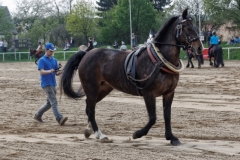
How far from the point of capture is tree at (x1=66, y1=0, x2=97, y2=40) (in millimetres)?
58969

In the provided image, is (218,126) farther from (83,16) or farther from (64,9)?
(64,9)

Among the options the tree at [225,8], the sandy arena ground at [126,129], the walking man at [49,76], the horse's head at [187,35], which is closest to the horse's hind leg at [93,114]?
the sandy arena ground at [126,129]

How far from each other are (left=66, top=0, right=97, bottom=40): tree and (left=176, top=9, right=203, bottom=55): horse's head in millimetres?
50832

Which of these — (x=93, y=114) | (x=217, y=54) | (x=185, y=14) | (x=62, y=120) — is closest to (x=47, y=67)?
(x=62, y=120)

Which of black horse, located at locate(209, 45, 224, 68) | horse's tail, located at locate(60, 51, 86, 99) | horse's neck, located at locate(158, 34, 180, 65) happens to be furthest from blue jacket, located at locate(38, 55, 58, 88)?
black horse, located at locate(209, 45, 224, 68)

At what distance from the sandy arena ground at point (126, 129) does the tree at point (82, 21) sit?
42.4 metres

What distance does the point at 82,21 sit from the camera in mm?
58906

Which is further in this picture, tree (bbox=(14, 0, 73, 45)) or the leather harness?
tree (bbox=(14, 0, 73, 45))

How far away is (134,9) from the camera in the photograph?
55406mm

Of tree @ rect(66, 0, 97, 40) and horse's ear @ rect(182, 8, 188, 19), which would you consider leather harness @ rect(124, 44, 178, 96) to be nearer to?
horse's ear @ rect(182, 8, 188, 19)

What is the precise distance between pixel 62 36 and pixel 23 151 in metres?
57.4

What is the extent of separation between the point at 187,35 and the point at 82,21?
169 feet

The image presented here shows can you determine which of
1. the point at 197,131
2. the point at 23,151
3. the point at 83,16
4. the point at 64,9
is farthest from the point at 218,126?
the point at 64,9

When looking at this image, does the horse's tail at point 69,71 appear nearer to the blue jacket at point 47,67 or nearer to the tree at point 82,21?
the blue jacket at point 47,67
